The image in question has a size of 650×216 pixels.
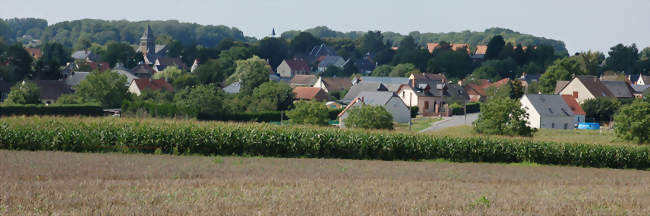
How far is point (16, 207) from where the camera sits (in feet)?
42.5

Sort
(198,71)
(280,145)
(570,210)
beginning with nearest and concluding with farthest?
(570,210)
(280,145)
(198,71)

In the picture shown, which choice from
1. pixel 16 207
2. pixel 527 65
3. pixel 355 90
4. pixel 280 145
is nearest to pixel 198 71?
pixel 355 90

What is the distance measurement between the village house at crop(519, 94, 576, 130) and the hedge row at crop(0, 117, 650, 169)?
4045 centimetres

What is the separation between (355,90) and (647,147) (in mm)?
74446

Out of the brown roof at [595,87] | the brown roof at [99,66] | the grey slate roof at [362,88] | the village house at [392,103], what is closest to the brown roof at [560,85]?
the brown roof at [595,87]

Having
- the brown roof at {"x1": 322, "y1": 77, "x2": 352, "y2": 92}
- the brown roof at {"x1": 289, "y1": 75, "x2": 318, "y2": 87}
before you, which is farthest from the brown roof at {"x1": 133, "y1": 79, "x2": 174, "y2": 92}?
the brown roof at {"x1": 289, "y1": 75, "x2": 318, "y2": 87}

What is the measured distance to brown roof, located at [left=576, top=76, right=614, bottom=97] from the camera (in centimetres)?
10206

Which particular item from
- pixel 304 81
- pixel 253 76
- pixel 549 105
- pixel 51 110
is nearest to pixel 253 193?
pixel 51 110

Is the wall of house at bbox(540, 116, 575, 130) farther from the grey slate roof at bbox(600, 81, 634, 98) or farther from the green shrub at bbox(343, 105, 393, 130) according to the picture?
the grey slate roof at bbox(600, 81, 634, 98)

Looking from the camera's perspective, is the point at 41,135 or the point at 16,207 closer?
the point at 16,207

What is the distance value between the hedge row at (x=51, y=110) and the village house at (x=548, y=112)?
46.9m

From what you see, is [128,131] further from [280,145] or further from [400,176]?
[400,176]

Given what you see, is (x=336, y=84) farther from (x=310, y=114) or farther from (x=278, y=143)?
(x=278, y=143)

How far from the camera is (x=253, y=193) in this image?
623 inches
